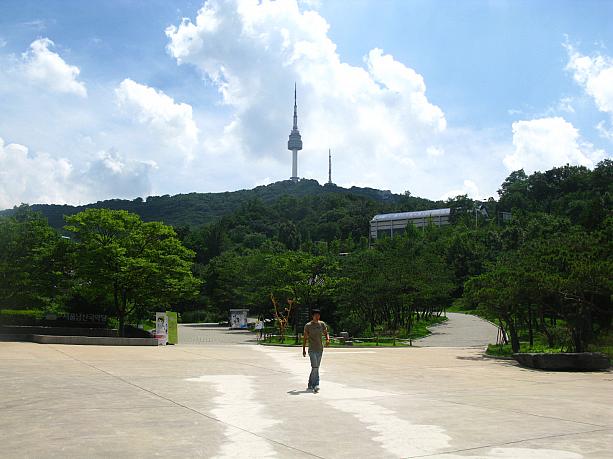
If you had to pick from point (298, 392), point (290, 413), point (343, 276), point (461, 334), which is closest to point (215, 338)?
point (343, 276)

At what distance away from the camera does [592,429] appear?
24.0 feet

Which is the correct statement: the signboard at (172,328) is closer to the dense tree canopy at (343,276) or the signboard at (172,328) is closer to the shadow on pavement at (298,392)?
the dense tree canopy at (343,276)

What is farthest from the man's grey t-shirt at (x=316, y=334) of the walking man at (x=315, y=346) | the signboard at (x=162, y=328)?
the signboard at (x=162, y=328)

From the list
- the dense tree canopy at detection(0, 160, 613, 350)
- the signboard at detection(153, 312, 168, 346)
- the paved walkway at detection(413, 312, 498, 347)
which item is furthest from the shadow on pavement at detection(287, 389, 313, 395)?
the paved walkway at detection(413, 312, 498, 347)

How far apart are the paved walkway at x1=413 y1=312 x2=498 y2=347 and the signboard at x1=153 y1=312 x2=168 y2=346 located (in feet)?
46.7

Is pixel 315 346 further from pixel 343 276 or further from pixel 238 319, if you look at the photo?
pixel 238 319

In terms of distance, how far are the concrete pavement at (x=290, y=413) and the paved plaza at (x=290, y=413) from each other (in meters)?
0.02

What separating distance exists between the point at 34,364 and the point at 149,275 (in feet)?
46.6

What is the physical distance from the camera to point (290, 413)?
26.9 ft

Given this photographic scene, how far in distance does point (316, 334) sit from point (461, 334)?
34024mm

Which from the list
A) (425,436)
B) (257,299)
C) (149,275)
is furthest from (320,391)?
(257,299)

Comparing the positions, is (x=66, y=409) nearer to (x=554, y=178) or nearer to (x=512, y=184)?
(x=554, y=178)

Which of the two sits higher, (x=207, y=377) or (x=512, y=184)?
(x=512, y=184)

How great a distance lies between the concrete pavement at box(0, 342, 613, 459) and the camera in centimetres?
608
